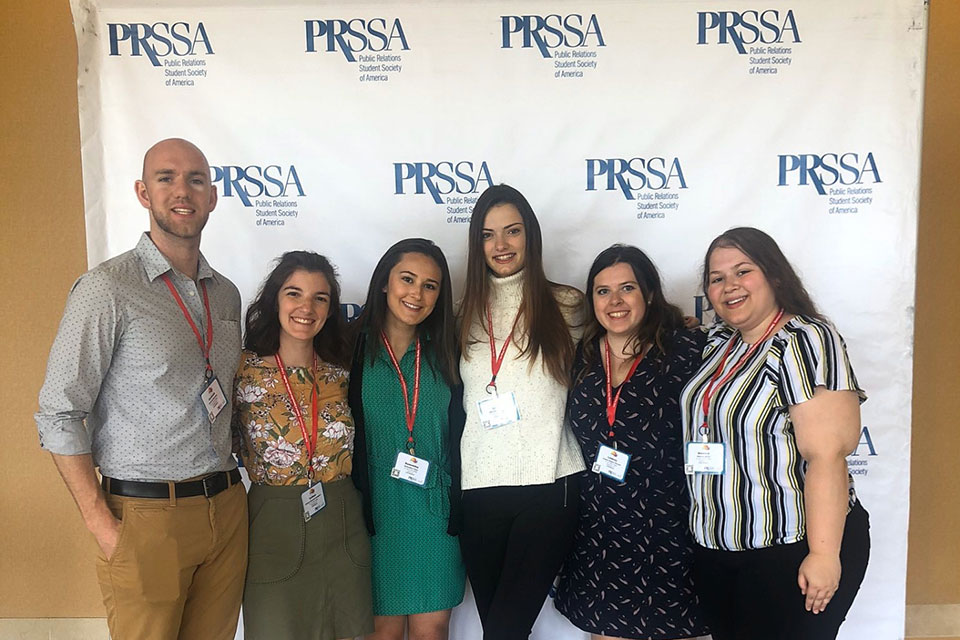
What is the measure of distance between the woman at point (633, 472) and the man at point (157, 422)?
107 centimetres

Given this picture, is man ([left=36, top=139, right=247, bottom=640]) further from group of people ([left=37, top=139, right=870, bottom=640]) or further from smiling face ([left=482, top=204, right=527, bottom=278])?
smiling face ([left=482, top=204, right=527, bottom=278])

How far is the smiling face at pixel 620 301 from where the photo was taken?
6.08 feet

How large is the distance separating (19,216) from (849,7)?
11.9ft

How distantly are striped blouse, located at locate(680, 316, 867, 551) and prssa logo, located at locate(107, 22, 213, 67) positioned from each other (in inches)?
93.5

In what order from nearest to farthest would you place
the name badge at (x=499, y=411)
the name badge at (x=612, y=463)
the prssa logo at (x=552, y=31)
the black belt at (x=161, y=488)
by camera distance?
the black belt at (x=161, y=488) → the name badge at (x=612, y=463) → the name badge at (x=499, y=411) → the prssa logo at (x=552, y=31)

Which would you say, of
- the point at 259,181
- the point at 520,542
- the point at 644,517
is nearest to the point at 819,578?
the point at 644,517

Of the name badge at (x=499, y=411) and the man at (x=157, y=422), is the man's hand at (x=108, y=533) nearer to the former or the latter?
the man at (x=157, y=422)

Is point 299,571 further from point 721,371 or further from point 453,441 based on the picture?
point 721,371

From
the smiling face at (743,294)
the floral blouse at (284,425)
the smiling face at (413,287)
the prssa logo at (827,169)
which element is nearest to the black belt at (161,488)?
the floral blouse at (284,425)

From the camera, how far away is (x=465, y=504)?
6.34 ft

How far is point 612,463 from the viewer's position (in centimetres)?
180

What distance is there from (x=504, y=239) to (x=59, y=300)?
2.07 metres

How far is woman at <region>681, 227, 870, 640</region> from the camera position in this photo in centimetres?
148

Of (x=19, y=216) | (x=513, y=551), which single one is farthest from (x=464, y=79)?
(x=19, y=216)
